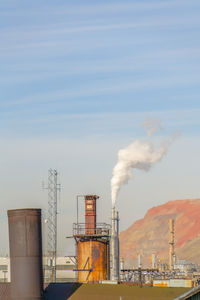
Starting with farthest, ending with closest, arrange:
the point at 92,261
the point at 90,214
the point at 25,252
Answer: the point at 90,214
the point at 92,261
the point at 25,252

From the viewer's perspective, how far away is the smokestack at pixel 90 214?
5881 cm

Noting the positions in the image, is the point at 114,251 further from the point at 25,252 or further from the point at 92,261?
the point at 25,252

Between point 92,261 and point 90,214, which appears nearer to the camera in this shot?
point 92,261

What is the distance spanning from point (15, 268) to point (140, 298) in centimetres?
905

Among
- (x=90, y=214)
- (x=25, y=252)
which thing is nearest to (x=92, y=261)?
(x=90, y=214)

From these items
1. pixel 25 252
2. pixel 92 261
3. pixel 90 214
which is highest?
pixel 90 214

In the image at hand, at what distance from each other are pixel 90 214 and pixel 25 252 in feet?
46.3

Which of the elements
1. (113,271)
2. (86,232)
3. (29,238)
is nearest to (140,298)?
(29,238)

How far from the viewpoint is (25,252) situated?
151ft

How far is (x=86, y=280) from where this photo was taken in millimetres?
56594

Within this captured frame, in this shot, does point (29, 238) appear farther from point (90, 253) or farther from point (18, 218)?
point (90, 253)

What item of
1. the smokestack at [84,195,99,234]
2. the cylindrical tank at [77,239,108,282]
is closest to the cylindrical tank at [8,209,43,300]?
the cylindrical tank at [77,239,108,282]

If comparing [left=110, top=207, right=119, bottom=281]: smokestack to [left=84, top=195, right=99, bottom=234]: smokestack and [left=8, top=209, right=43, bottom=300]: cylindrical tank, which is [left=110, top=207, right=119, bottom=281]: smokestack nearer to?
[left=84, top=195, right=99, bottom=234]: smokestack

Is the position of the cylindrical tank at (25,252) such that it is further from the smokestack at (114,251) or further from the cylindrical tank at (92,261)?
the smokestack at (114,251)
